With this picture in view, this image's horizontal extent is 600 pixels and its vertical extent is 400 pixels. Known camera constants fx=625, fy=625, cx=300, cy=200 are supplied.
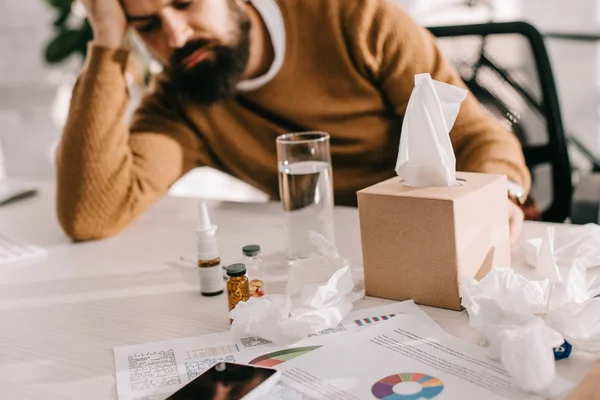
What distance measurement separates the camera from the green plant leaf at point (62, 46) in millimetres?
2203

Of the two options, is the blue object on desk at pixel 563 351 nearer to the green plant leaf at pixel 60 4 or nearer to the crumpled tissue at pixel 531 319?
the crumpled tissue at pixel 531 319

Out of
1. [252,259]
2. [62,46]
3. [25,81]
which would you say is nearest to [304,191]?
[252,259]

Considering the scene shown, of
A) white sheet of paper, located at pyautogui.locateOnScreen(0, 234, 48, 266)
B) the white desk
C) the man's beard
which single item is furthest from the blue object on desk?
the man's beard

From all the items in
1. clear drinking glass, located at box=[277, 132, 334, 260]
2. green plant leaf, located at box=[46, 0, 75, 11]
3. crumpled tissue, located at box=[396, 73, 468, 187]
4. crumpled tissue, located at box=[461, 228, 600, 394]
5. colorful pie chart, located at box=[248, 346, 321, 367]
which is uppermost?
green plant leaf, located at box=[46, 0, 75, 11]

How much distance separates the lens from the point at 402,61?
4.02 feet

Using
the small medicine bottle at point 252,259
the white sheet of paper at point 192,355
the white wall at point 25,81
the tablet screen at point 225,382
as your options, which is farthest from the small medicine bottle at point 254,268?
the white wall at point 25,81

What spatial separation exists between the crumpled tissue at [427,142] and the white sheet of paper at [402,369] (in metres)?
0.18

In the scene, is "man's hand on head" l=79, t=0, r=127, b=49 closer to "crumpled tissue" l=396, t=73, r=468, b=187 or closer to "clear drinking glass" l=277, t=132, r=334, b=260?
"clear drinking glass" l=277, t=132, r=334, b=260

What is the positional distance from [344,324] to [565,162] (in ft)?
2.71

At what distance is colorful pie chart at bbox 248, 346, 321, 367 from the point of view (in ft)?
2.02

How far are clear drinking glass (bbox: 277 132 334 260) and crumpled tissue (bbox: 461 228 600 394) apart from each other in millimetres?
302

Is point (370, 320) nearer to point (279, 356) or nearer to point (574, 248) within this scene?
point (279, 356)

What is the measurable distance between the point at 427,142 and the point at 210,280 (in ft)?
1.07

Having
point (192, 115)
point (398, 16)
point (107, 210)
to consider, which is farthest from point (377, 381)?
point (192, 115)
